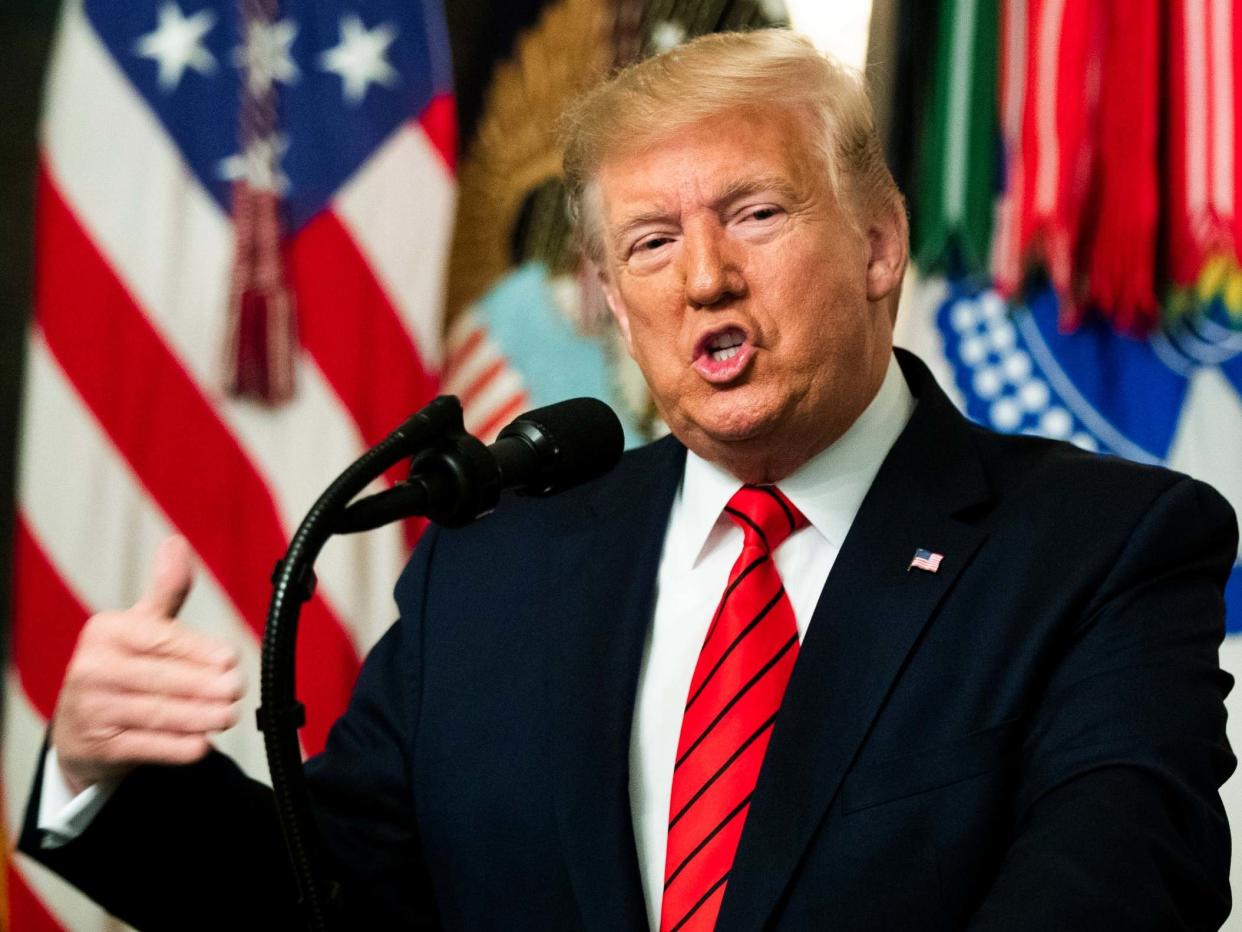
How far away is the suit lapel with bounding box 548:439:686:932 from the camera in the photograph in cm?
144

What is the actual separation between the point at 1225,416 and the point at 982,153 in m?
0.60

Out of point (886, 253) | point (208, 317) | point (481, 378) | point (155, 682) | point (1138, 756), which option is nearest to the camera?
point (155, 682)

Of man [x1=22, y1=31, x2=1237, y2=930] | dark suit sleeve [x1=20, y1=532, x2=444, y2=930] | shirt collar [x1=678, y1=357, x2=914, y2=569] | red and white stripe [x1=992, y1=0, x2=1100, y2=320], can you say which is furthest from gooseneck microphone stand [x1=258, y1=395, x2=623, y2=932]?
red and white stripe [x1=992, y1=0, x2=1100, y2=320]

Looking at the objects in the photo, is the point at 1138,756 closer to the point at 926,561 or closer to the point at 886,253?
the point at 926,561

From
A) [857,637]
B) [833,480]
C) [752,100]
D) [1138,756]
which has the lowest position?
[1138,756]

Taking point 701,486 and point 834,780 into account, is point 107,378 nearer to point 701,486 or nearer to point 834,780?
point 701,486

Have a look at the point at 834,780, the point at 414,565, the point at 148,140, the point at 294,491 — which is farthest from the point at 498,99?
the point at 834,780

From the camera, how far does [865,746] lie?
54.9 inches

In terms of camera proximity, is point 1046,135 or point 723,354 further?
point 1046,135

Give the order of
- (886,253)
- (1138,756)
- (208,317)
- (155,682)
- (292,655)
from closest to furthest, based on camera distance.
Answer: (292,655)
(155,682)
(1138,756)
(886,253)
(208,317)

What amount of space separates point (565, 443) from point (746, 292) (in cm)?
55

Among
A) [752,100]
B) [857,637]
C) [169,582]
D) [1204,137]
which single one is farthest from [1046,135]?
[169,582]

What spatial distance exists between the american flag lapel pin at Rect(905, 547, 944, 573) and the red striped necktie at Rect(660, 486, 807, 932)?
0.14m

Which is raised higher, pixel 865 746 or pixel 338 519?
pixel 338 519
